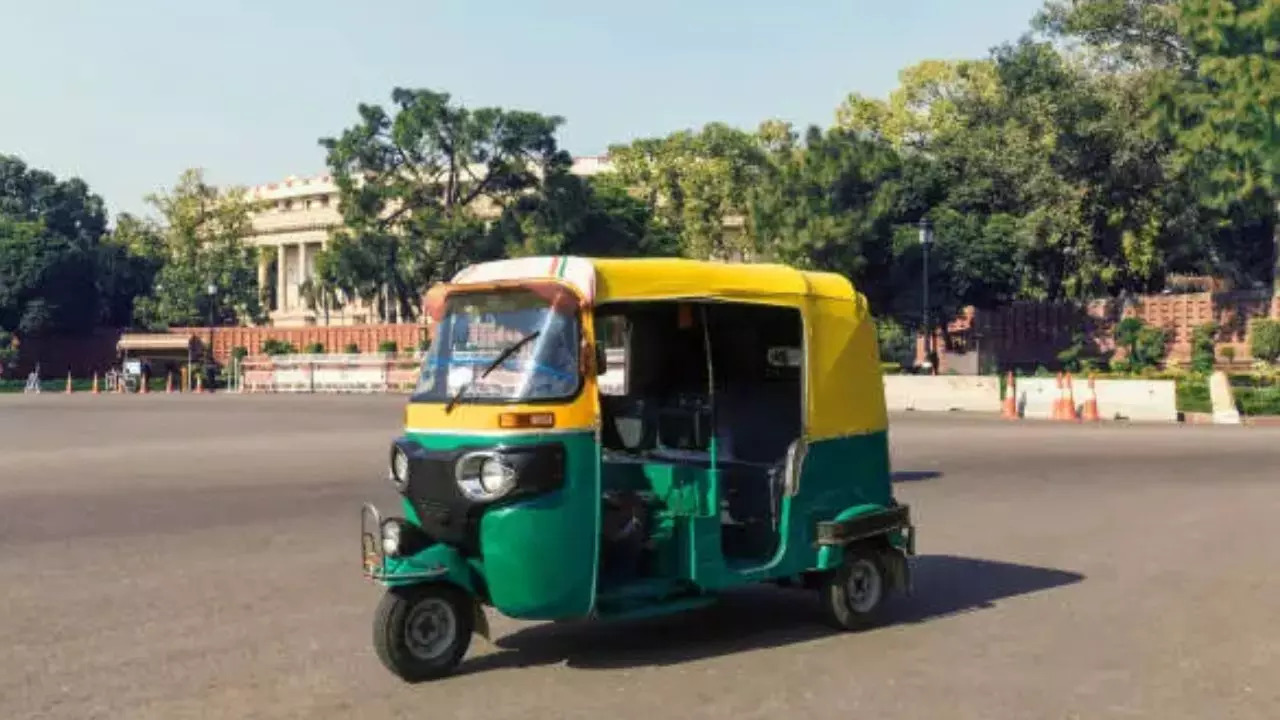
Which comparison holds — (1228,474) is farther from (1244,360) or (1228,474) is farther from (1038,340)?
(1038,340)

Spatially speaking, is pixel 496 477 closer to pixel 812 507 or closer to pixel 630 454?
pixel 630 454

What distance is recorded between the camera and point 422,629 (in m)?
6.39

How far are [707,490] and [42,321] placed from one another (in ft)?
290

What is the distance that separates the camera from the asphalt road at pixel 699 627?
6043mm

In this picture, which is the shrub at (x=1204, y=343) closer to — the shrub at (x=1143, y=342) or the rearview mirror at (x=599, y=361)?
the shrub at (x=1143, y=342)

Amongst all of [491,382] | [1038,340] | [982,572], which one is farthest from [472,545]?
[1038,340]

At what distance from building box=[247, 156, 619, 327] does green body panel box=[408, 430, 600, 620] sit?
10334cm

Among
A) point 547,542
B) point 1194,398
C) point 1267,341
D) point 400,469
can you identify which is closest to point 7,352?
point 1267,341

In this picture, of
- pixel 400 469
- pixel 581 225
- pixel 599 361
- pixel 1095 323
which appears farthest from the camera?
pixel 581 225

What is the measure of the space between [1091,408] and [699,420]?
80.9ft

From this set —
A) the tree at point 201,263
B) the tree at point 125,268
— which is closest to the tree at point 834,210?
the tree at point 201,263

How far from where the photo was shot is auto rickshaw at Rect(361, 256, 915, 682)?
6.33 m

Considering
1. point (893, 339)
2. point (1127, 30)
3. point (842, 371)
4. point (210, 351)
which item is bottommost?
point (842, 371)

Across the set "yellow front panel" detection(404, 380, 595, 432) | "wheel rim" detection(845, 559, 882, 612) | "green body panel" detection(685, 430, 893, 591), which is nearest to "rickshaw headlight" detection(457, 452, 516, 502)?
"yellow front panel" detection(404, 380, 595, 432)
